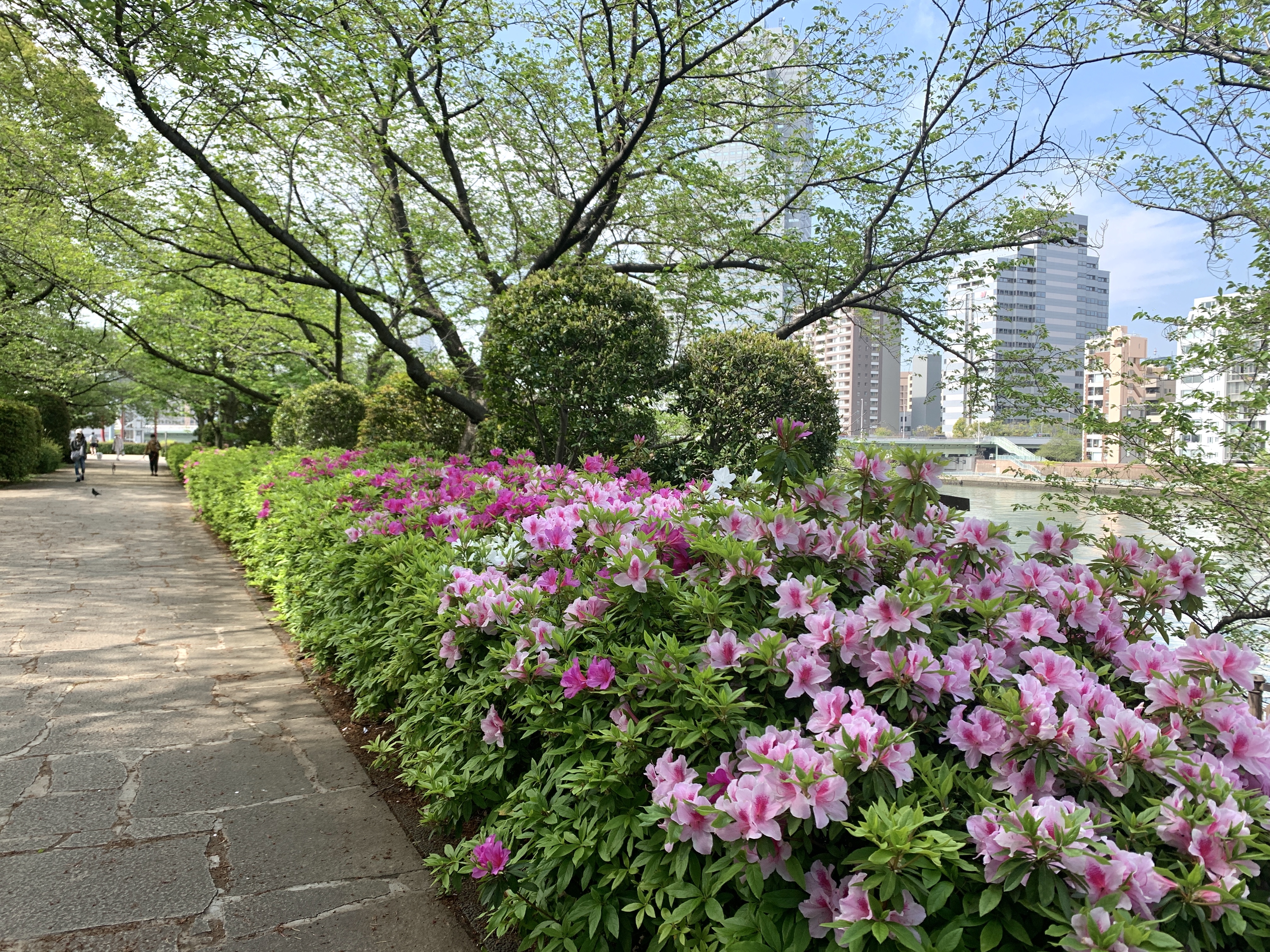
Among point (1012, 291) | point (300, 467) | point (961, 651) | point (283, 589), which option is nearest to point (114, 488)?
point (300, 467)

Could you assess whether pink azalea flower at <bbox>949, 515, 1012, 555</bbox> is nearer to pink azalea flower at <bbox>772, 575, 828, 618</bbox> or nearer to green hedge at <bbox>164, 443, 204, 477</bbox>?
pink azalea flower at <bbox>772, 575, 828, 618</bbox>

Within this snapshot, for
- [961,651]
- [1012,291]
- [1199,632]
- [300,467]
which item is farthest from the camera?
[1012,291]

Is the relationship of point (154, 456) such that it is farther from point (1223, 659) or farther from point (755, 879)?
point (1223, 659)

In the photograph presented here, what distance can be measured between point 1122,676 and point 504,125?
375 inches

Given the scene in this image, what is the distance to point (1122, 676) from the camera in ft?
6.19

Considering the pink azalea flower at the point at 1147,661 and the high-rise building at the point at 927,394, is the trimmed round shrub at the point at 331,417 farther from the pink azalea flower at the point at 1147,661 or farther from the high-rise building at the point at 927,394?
the pink azalea flower at the point at 1147,661

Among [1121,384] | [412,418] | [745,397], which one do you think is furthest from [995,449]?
[412,418]

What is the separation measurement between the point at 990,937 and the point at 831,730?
1.35ft

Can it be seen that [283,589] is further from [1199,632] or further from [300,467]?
[1199,632]

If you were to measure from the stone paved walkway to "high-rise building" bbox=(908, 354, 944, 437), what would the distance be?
7279 millimetres

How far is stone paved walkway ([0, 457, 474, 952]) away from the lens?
81.1 inches

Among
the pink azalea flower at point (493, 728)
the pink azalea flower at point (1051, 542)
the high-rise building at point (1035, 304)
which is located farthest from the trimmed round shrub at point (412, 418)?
the pink azalea flower at point (1051, 542)

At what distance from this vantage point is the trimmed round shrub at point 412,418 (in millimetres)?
11547

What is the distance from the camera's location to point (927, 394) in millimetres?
9070
